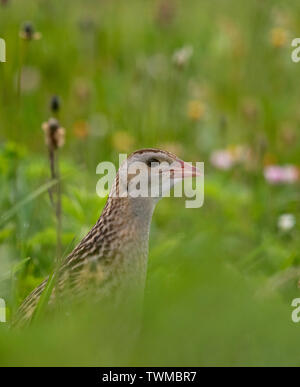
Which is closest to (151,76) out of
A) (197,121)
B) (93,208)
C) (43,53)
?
(197,121)

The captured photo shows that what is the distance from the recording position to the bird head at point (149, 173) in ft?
7.91

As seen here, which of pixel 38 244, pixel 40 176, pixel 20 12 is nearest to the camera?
pixel 38 244

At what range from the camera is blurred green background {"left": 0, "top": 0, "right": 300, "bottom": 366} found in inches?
50.9

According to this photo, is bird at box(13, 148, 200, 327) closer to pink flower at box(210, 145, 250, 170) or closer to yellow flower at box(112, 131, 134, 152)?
pink flower at box(210, 145, 250, 170)

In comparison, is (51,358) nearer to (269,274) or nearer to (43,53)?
(269,274)

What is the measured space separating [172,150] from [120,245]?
8.02 feet

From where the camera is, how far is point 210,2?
314 inches

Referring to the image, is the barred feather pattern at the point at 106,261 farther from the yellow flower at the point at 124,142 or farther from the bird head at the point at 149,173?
the yellow flower at the point at 124,142

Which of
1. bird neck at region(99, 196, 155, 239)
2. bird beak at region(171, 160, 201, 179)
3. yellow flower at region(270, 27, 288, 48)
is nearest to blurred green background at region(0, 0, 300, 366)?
yellow flower at region(270, 27, 288, 48)

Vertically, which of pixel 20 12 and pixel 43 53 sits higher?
pixel 20 12

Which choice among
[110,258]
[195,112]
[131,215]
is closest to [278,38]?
[195,112]

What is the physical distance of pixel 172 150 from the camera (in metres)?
4.71

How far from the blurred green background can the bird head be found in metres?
0.22
